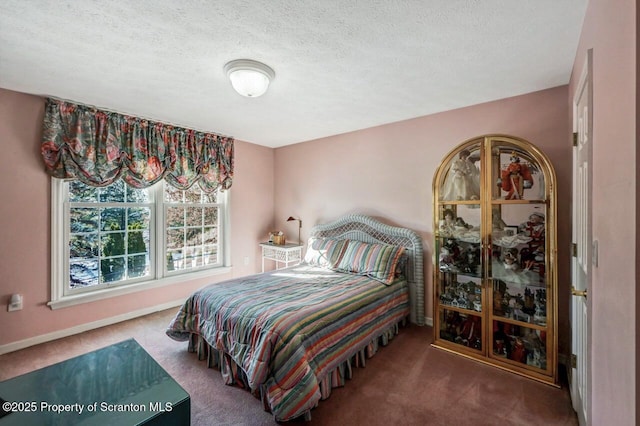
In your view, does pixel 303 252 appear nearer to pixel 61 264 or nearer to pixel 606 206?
pixel 61 264

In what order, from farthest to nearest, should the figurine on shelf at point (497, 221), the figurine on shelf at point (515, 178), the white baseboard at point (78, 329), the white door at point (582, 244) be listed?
the white baseboard at point (78, 329) → the figurine on shelf at point (497, 221) → the figurine on shelf at point (515, 178) → the white door at point (582, 244)

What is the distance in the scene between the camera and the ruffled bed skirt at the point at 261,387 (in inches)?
79.7

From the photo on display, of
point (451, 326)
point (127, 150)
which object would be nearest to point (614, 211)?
point (451, 326)

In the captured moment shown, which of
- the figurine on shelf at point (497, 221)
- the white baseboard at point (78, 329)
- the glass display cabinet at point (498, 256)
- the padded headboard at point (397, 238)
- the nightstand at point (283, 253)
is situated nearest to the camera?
the glass display cabinet at point (498, 256)

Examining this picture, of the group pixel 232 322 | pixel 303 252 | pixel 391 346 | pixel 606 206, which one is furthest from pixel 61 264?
pixel 606 206

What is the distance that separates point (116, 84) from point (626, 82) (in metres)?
3.25

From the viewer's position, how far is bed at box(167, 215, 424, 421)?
5.97 feet

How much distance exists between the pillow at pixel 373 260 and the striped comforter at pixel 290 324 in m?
0.11

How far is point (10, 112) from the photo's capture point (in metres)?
2.64

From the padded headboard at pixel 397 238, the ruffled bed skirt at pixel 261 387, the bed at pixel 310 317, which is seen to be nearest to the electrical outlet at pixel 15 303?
the bed at pixel 310 317

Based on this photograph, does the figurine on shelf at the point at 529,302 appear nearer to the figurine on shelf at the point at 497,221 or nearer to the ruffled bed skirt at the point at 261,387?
the figurine on shelf at the point at 497,221

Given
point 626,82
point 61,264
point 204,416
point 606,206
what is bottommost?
point 204,416

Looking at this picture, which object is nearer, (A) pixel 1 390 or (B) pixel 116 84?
(A) pixel 1 390

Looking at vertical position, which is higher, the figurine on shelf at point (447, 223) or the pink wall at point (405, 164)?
the pink wall at point (405, 164)
